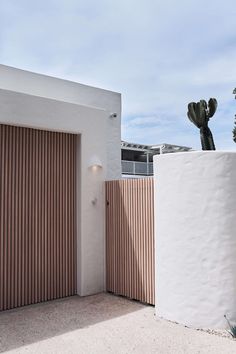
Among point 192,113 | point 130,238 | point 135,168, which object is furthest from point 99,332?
point 135,168

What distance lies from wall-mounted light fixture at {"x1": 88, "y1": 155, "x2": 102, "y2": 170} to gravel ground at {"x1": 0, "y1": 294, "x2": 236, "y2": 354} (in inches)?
153

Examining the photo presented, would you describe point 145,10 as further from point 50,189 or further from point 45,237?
point 45,237

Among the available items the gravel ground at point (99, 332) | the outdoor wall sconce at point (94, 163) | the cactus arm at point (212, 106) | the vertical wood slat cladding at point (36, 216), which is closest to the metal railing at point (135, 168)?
the outdoor wall sconce at point (94, 163)

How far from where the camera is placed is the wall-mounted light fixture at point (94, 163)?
10.2 m

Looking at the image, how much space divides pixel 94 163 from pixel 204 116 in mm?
3415

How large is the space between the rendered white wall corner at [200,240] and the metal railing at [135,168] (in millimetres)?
19193

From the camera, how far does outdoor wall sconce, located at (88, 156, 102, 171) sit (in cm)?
1019

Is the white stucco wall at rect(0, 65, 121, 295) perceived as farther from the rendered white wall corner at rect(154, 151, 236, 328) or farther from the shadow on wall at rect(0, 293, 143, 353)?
the rendered white wall corner at rect(154, 151, 236, 328)

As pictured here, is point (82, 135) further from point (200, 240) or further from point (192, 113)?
point (200, 240)

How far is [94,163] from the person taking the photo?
10172mm

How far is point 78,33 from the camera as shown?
1070cm

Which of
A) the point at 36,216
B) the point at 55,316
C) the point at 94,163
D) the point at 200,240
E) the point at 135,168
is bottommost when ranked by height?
the point at 55,316

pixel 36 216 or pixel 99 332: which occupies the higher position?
pixel 36 216

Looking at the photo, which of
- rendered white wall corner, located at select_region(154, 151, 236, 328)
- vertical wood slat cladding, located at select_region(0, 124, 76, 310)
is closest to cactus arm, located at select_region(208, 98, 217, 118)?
rendered white wall corner, located at select_region(154, 151, 236, 328)
